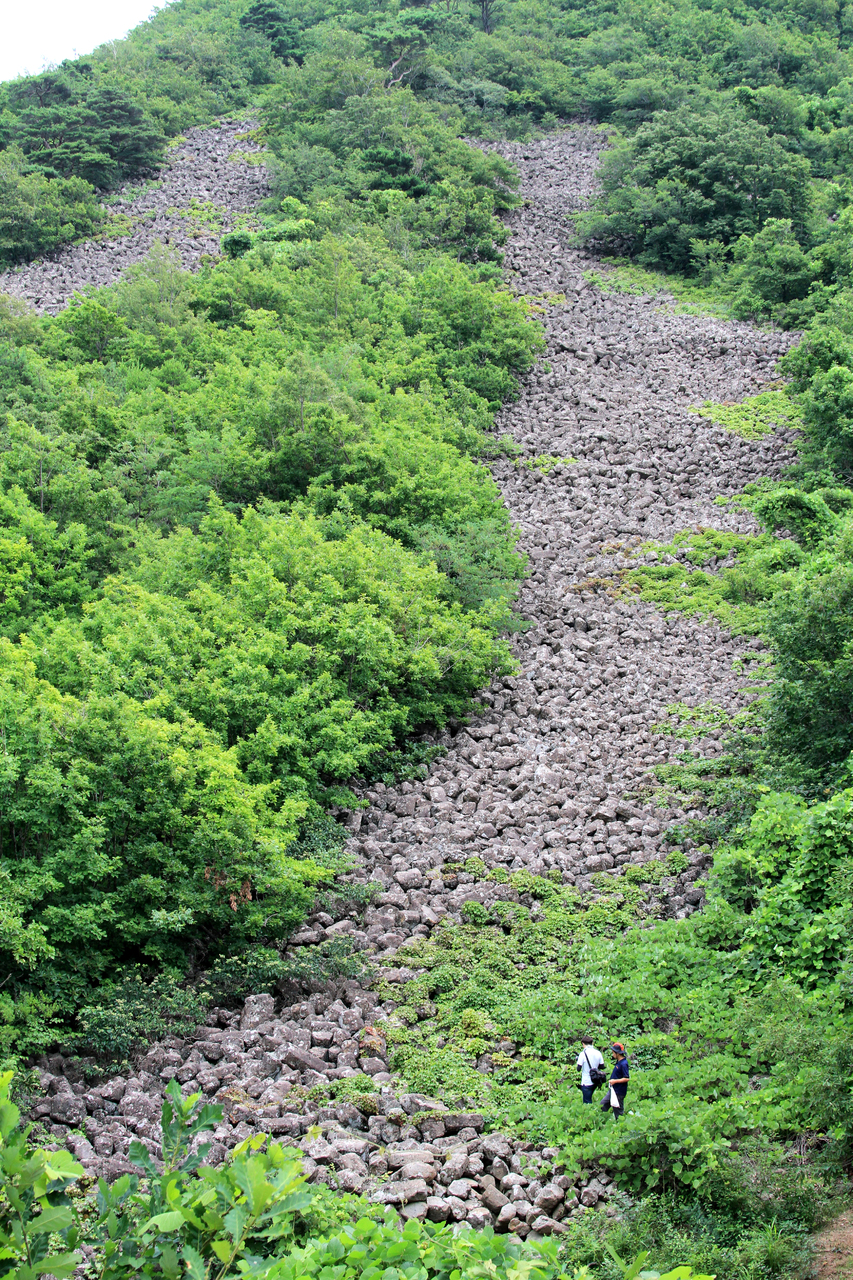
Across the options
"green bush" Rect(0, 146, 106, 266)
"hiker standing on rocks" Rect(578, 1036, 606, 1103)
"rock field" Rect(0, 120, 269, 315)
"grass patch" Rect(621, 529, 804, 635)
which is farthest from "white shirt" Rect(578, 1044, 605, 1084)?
"green bush" Rect(0, 146, 106, 266)

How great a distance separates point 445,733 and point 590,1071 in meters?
8.02

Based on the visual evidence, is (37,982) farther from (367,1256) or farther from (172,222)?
(172,222)

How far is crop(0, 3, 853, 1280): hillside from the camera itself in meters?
7.07

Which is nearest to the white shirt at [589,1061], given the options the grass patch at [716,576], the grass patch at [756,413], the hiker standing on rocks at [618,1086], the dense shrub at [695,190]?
the hiker standing on rocks at [618,1086]

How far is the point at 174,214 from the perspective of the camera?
43.1 metres

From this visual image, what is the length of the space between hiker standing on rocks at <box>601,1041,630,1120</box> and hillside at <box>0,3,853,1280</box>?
103 mm

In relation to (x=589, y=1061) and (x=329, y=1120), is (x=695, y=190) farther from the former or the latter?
(x=329, y=1120)

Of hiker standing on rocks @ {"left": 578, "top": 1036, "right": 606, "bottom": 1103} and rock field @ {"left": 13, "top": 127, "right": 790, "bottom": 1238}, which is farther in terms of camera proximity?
hiker standing on rocks @ {"left": 578, "top": 1036, "right": 606, "bottom": 1103}

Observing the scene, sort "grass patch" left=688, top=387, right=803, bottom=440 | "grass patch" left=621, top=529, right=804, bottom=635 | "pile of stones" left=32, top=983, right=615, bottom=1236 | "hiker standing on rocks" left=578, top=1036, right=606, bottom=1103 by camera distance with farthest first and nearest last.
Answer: "grass patch" left=688, top=387, right=803, bottom=440 < "grass patch" left=621, top=529, right=804, bottom=635 < "hiker standing on rocks" left=578, top=1036, right=606, bottom=1103 < "pile of stones" left=32, top=983, right=615, bottom=1236

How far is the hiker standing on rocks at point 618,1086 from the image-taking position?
7383 millimetres

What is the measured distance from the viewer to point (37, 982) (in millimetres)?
8648

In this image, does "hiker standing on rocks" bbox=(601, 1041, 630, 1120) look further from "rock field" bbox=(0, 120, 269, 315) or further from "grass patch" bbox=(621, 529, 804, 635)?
"rock field" bbox=(0, 120, 269, 315)

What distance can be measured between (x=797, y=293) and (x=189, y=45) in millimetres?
46349

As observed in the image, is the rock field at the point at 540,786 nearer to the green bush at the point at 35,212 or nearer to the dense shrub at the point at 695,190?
the dense shrub at the point at 695,190
